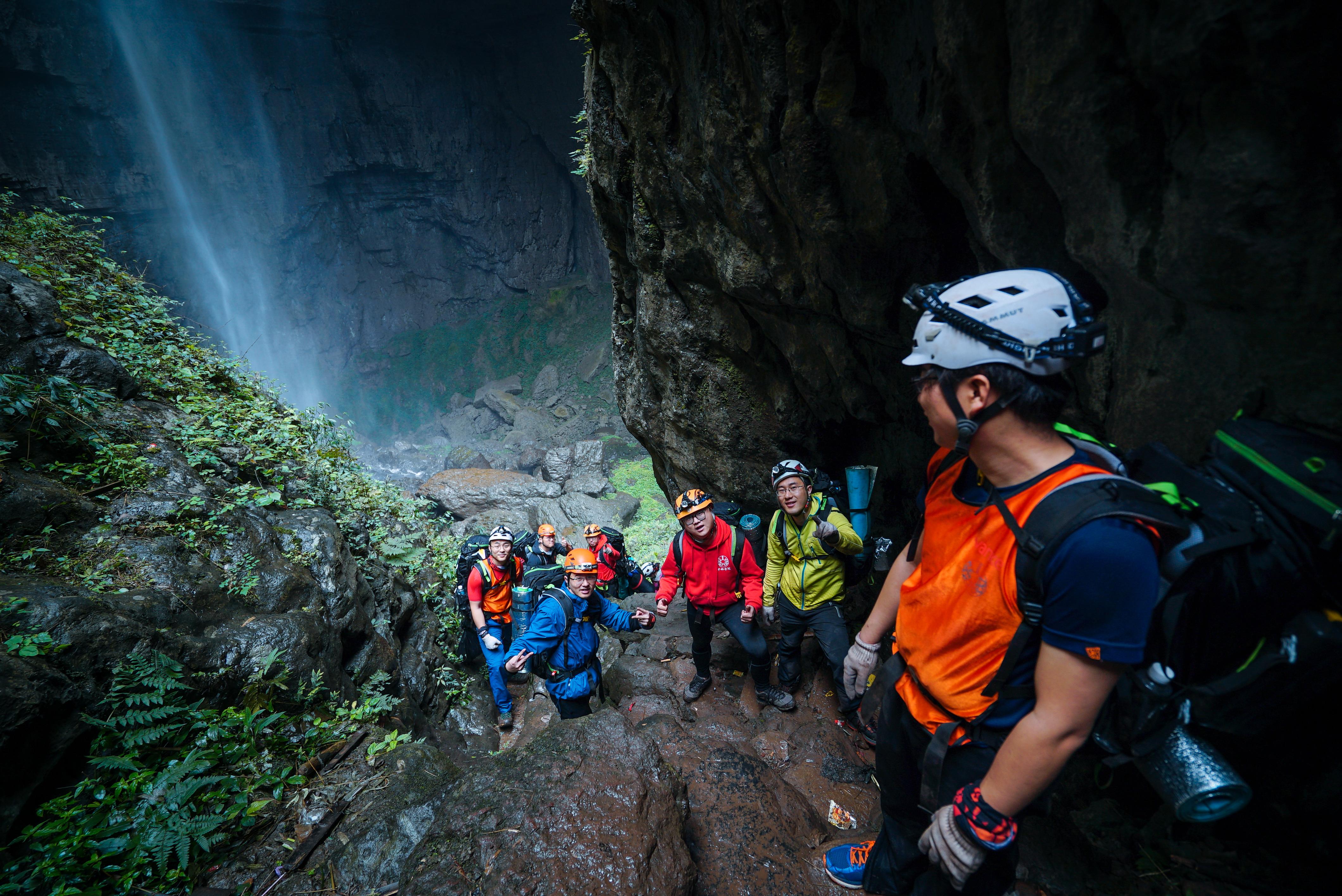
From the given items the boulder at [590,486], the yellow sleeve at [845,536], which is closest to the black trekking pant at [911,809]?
the yellow sleeve at [845,536]

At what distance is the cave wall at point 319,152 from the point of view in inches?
914

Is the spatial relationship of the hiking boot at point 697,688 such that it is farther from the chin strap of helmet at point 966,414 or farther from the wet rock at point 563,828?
the chin strap of helmet at point 966,414

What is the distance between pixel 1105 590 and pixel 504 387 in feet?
105

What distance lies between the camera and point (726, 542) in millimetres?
4543

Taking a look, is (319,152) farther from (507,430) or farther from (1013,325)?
(1013,325)

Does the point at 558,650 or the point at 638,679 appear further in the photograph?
the point at 638,679

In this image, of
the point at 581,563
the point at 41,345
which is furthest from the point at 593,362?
the point at 581,563

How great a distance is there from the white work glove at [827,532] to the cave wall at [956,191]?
1.33 m

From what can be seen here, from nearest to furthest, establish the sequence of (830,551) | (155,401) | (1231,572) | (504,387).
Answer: (1231,572)
(830,551)
(155,401)
(504,387)

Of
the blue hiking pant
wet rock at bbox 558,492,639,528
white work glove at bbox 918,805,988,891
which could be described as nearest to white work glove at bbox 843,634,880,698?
white work glove at bbox 918,805,988,891

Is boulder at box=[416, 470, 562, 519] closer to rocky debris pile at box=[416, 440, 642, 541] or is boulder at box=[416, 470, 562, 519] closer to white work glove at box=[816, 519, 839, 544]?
rocky debris pile at box=[416, 440, 642, 541]

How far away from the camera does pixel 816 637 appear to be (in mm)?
4328

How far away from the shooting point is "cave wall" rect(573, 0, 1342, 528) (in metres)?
1.34

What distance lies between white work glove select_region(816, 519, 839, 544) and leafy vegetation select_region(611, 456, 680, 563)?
6.66m
